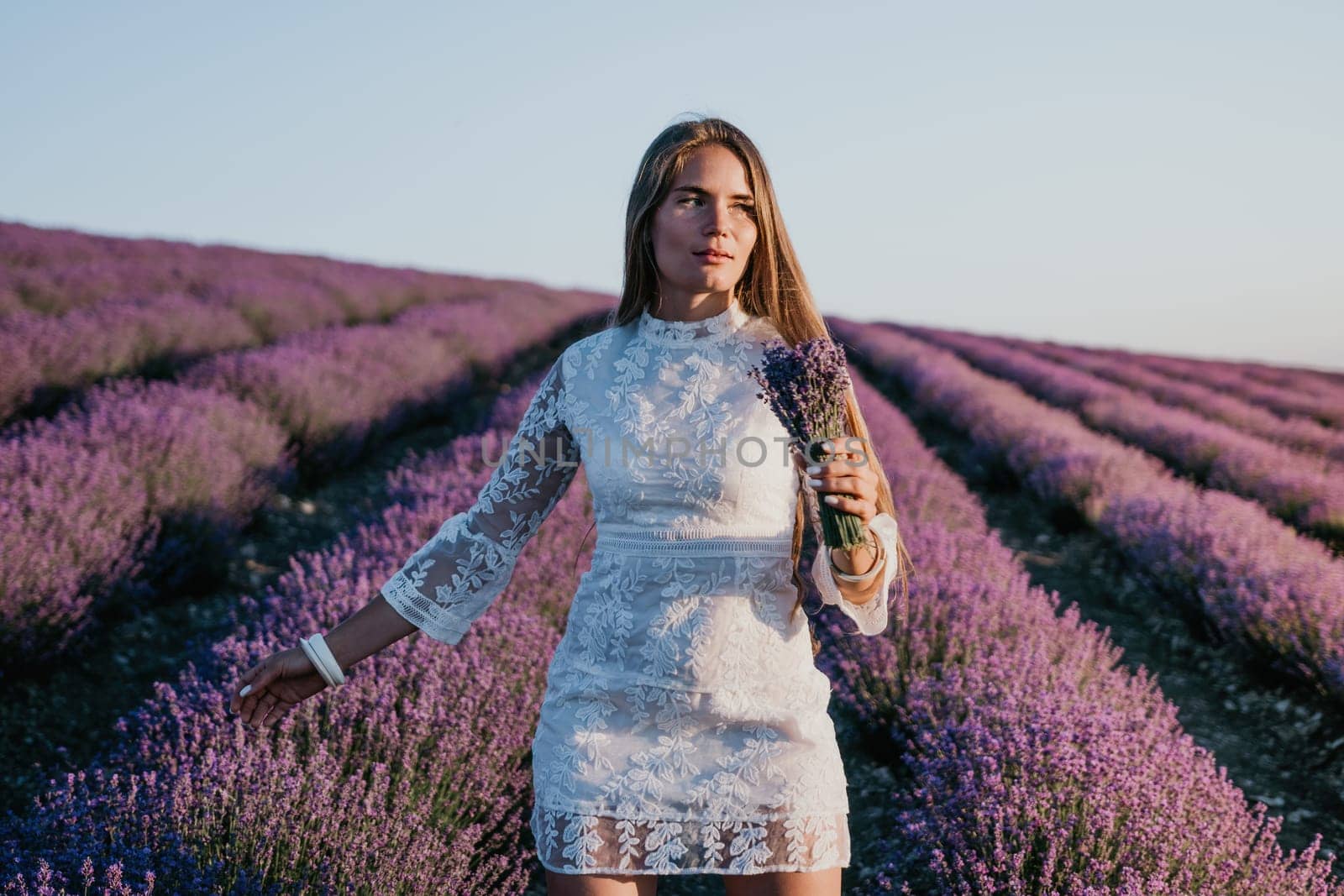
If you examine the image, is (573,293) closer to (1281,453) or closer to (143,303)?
(143,303)

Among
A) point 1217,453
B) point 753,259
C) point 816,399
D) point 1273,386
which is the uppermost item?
point 753,259

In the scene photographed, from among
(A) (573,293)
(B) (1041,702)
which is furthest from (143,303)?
(A) (573,293)

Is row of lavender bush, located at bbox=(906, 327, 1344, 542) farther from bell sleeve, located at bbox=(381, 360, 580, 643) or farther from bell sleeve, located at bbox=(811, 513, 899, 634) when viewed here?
bell sleeve, located at bbox=(381, 360, 580, 643)

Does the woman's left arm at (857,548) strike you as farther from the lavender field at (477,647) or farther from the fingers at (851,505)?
the lavender field at (477,647)

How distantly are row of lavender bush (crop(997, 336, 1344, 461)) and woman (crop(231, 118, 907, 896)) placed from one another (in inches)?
336

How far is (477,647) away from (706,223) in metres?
1.73

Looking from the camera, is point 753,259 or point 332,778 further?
point 332,778

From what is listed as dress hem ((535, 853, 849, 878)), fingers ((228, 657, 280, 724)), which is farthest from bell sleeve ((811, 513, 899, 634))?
fingers ((228, 657, 280, 724))

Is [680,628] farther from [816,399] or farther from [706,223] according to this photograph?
[706,223]

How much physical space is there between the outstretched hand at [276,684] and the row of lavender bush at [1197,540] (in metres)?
3.59

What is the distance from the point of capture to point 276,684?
1.56 m

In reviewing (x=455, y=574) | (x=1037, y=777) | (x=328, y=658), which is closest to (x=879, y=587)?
(x=455, y=574)

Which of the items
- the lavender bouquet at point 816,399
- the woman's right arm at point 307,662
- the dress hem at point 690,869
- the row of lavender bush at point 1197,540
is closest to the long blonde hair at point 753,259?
the lavender bouquet at point 816,399

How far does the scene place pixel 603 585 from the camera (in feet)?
4.70
